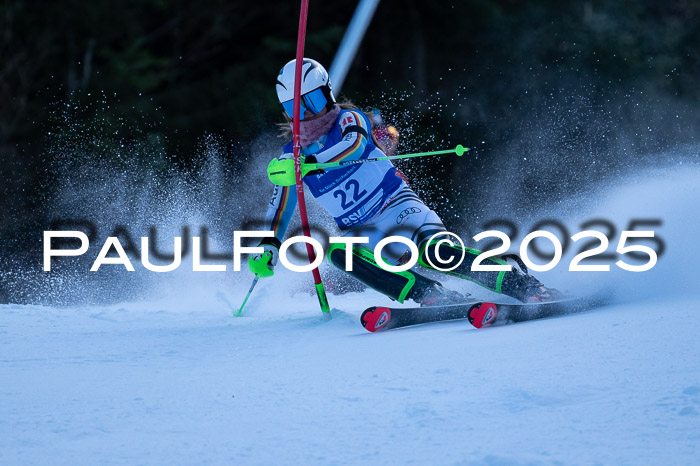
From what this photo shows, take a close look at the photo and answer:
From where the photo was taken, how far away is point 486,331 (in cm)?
313

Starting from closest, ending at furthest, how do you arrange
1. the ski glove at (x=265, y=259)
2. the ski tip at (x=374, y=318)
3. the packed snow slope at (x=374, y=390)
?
1. the packed snow slope at (x=374, y=390)
2. the ski tip at (x=374, y=318)
3. the ski glove at (x=265, y=259)

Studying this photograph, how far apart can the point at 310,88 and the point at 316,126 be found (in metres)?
0.16

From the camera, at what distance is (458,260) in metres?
3.61

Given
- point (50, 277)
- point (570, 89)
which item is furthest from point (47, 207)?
point (570, 89)

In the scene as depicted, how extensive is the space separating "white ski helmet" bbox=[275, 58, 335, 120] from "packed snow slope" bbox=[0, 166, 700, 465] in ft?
2.99

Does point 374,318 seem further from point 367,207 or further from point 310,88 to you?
point 310,88

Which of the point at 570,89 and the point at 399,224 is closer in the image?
the point at 399,224

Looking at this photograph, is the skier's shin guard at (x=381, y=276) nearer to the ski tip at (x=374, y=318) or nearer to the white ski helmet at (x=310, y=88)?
the ski tip at (x=374, y=318)

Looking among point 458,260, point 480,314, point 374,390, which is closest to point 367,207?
point 458,260

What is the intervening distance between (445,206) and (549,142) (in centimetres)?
157

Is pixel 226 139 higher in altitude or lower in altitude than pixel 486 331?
higher

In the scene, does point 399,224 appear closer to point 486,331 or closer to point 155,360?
point 486,331

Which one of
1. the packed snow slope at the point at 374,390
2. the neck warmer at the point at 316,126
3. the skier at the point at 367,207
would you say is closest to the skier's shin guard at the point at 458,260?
the skier at the point at 367,207

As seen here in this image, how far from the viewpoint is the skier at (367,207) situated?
361 cm
